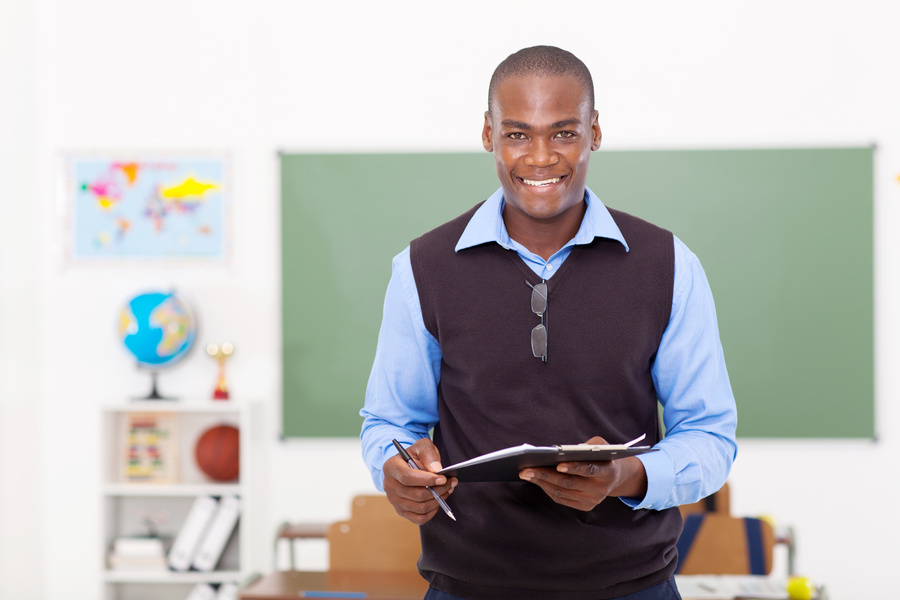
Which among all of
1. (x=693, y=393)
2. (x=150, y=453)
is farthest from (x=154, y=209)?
(x=693, y=393)

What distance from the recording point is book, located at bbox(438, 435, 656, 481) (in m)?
0.90

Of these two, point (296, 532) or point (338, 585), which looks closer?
point (338, 585)

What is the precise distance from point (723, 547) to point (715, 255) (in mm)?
1475

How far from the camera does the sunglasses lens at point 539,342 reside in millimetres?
1122

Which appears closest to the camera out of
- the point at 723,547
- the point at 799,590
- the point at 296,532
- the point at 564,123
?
the point at 564,123

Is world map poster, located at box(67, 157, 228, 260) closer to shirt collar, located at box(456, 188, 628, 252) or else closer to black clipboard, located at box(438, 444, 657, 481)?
shirt collar, located at box(456, 188, 628, 252)

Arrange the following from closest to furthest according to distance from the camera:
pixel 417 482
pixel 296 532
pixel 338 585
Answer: pixel 417 482 → pixel 338 585 → pixel 296 532

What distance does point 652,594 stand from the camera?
44.0 inches

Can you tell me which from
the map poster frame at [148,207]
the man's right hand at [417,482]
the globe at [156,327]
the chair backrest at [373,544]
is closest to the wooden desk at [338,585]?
the chair backrest at [373,544]

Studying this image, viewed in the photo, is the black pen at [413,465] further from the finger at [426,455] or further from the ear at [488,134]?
the ear at [488,134]

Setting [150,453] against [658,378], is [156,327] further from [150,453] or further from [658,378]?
[658,378]

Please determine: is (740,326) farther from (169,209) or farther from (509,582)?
(509,582)

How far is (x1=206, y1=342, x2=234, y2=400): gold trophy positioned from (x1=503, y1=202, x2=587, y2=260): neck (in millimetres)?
2590

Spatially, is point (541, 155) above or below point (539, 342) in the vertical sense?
above
